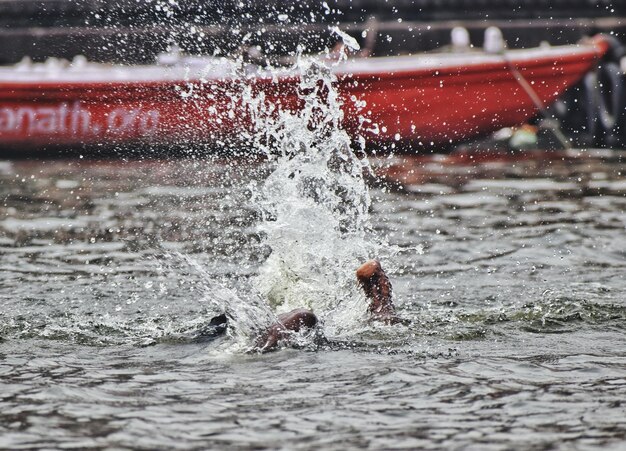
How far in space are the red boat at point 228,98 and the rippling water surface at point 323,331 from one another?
3.82 m

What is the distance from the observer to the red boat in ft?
61.9

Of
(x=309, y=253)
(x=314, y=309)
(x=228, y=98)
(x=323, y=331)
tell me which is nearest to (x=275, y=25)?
(x=228, y=98)

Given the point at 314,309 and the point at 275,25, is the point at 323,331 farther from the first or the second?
the point at 275,25

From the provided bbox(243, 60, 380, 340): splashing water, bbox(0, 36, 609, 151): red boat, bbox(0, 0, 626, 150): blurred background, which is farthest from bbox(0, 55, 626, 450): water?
bbox(0, 0, 626, 150): blurred background

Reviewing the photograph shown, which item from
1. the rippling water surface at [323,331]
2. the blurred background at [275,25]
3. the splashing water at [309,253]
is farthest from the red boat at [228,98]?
the splashing water at [309,253]

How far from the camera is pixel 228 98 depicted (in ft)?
62.4

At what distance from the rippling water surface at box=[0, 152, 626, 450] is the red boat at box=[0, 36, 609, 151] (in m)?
3.82

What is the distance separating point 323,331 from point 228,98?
12.0 m

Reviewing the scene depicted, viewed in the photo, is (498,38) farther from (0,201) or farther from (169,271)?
(169,271)

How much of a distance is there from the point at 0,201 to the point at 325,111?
4939 millimetres

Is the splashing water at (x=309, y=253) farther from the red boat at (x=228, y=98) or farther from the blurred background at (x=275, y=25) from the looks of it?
the blurred background at (x=275, y=25)

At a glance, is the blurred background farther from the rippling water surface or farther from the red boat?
the rippling water surface

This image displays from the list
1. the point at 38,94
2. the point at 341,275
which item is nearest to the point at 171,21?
the point at 38,94

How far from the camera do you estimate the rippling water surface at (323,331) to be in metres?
5.68
